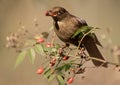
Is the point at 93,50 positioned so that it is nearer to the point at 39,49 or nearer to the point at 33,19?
the point at 39,49

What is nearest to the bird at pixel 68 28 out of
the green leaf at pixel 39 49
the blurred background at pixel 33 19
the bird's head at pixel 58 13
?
the bird's head at pixel 58 13

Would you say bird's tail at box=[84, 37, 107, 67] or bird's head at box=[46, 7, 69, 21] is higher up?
bird's head at box=[46, 7, 69, 21]

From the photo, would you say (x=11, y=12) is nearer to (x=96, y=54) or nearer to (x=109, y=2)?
(x=109, y=2)

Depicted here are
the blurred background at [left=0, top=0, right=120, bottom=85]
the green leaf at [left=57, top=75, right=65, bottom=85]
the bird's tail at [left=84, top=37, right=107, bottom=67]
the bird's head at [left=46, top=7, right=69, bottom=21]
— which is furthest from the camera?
the blurred background at [left=0, top=0, right=120, bottom=85]

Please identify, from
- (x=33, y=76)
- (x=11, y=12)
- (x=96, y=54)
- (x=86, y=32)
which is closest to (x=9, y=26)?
(x=11, y=12)

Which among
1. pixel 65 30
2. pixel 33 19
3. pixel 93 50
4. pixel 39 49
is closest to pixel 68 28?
pixel 65 30

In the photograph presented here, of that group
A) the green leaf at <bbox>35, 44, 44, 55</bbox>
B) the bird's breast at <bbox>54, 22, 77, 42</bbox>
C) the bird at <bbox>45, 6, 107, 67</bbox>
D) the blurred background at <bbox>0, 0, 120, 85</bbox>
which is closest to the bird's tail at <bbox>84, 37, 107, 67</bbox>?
the bird at <bbox>45, 6, 107, 67</bbox>

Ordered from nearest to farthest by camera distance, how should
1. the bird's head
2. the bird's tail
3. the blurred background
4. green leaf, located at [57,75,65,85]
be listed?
green leaf, located at [57,75,65,85], the bird's head, the bird's tail, the blurred background

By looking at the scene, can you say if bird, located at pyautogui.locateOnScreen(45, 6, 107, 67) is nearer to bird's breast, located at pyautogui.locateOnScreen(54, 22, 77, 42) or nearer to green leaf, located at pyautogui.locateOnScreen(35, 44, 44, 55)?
bird's breast, located at pyautogui.locateOnScreen(54, 22, 77, 42)
